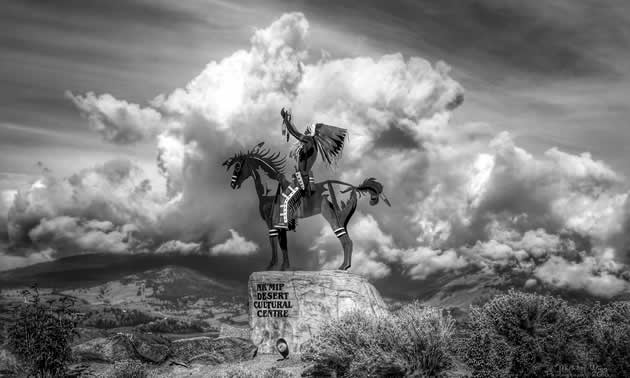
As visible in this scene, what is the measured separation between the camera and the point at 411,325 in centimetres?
2156

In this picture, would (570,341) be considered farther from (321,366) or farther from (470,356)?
(321,366)

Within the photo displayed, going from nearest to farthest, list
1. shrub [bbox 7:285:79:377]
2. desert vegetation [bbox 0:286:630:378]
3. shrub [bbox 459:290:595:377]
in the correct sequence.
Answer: shrub [bbox 459:290:595:377] < desert vegetation [bbox 0:286:630:378] < shrub [bbox 7:285:79:377]

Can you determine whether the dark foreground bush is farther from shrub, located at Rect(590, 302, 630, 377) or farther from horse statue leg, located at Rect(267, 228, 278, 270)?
horse statue leg, located at Rect(267, 228, 278, 270)

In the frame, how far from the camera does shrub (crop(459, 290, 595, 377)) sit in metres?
20.1

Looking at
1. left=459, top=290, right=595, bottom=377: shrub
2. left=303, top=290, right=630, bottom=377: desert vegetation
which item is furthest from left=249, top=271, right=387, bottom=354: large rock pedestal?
left=459, top=290, right=595, bottom=377: shrub

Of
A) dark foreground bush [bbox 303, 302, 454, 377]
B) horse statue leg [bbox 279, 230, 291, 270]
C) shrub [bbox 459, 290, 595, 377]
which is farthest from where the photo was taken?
horse statue leg [bbox 279, 230, 291, 270]

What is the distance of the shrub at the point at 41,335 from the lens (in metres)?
23.2

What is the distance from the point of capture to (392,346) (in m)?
21.6

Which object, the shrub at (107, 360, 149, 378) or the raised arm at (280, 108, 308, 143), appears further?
the raised arm at (280, 108, 308, 143)

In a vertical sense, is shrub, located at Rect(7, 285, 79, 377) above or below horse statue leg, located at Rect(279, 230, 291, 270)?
below

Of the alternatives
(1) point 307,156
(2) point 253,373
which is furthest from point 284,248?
(2) point 253,373

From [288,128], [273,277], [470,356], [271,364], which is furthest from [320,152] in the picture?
[470,356]

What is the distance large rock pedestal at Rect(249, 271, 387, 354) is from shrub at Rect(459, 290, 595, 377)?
25.8ft

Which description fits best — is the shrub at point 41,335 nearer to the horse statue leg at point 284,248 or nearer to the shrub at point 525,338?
the horse statue leg at point 284,248
